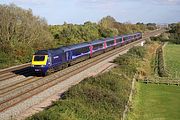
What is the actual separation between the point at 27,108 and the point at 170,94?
59.0 ft

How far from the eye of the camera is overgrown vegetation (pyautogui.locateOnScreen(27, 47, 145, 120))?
2059cm

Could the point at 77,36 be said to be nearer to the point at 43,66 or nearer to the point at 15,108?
the point at 43,66

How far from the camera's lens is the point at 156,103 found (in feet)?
108

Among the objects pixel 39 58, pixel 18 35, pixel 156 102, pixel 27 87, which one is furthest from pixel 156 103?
pixel 18 35

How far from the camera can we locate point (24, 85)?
31.3 m

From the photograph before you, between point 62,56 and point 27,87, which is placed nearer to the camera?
point 27,87

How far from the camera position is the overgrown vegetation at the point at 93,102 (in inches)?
811

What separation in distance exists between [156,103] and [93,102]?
34.4ft

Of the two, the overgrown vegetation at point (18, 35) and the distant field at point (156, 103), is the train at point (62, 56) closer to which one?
the overgrown vegetation at point (18, 35)

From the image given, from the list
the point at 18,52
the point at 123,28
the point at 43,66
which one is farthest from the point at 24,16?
the point at 123,28

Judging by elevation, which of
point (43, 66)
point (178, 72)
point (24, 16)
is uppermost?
point (24, 16)

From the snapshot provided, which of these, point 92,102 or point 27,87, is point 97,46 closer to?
point 27,87

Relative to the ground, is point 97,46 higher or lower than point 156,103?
higher

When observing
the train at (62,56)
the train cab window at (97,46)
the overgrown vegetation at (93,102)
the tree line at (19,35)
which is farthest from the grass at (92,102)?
the train cab window at (97,46)
